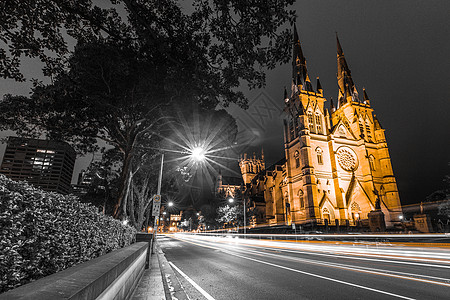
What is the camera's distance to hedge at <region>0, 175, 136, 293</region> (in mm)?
2422

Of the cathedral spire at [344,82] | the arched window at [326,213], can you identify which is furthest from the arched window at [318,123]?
the arched window at [326,213]

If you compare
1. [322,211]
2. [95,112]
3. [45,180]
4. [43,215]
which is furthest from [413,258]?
[45,180]

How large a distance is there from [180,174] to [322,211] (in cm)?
2769

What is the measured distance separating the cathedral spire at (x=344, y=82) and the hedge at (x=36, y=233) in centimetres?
6211

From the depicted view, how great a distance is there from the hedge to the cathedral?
3920 centimetres

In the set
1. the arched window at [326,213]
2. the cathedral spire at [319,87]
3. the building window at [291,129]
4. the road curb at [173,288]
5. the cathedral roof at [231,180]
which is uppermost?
the cathedral spire at [319,87]

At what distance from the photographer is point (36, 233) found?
2912 mm

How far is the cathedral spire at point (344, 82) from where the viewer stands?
5662 centimetres

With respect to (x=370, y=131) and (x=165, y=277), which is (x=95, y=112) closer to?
(x=165, y=277)

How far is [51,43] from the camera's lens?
21.9 ft

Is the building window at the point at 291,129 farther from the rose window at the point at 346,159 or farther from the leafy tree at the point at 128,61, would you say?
the leafy tree at the point at 128,61

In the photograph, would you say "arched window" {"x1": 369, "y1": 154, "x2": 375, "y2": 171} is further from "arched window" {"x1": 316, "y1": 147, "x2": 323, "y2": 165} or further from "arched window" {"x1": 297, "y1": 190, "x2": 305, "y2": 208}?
"arched window" {"x1": 297, "y1": 190, "x2": 305, "y2": 208}

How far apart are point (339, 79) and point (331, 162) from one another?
27.9 m

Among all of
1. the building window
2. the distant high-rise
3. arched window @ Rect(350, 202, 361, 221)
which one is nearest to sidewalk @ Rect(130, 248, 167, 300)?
arched window @ Rect(350, 202, 361, 221)
